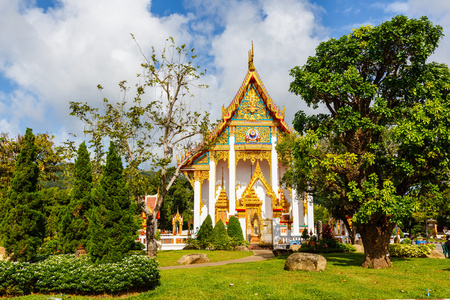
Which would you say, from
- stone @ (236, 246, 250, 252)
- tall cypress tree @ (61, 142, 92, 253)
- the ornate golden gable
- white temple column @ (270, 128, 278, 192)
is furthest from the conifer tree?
tall cypress tree @ (61, 142, 92, 253)

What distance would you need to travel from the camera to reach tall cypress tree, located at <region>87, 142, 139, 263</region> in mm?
8047

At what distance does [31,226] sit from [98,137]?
7652 mm

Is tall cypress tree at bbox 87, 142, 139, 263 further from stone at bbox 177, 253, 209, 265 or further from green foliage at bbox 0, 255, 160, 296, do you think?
stone at bbox 177, 253, 209, 265

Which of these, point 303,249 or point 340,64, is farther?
point 303,249

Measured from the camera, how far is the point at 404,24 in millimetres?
10820

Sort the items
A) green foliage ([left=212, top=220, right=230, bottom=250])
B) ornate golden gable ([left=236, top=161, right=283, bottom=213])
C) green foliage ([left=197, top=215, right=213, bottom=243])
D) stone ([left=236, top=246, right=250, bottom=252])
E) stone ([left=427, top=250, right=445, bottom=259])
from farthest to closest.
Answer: ornate golden gable ([left=236, top=161, right=283, bottom=213]) < green foliage ([left=197, top=215, right=213, bottom=243]) < green foliage ([left=212, top=220, right=230, bottom=250]) < stone ([left=236, top=246, right=250, bottom=252]) < stone ([left=427, top=250, right=445, bottom=259])

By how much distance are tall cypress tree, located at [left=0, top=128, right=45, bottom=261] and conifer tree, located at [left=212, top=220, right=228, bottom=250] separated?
41.0 feet

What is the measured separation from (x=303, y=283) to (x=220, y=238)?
12.3 m

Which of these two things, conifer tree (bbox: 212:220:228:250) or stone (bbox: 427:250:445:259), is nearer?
stone (bbox: 427:250:445:259)

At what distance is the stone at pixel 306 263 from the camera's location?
10359mm

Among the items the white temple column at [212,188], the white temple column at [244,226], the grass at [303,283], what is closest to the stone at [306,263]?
the grass at [303,283]

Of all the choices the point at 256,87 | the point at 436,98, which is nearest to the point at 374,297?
the point at 436,98

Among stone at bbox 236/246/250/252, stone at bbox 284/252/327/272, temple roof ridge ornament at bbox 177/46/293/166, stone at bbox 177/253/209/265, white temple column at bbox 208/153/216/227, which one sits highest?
temple roof ridge ornament at bbox 177/46/293/166

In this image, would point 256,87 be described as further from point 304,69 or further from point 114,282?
point 114,282
